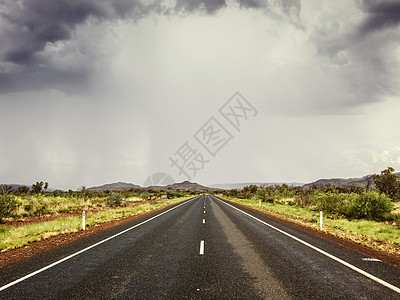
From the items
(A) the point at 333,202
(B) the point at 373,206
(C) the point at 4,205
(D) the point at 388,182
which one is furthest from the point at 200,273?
(D) the point at 388,182

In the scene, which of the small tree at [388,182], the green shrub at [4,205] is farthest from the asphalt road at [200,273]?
Answer: the small tree at [388,182]

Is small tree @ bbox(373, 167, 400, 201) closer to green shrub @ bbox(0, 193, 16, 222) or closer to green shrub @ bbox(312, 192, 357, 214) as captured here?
green shrub @ bbox(312, 192, 357, 214)

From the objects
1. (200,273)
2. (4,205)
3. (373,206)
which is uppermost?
(4,205)

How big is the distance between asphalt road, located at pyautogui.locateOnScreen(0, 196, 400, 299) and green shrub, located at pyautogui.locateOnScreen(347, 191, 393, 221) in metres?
12.6

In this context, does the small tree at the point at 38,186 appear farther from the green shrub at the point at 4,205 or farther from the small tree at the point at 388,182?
the small tree at the point at 388,182

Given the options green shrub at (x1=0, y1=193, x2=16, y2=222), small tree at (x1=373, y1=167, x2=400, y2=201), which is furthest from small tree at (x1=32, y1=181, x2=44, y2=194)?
small tree at (x1=373, y1=167, x2=400, y2=201)

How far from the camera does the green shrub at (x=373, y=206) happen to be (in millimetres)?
18484

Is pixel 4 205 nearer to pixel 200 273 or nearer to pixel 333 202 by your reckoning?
pixel 200 273

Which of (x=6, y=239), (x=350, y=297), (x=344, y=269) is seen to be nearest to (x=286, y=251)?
(x=344, y=269)

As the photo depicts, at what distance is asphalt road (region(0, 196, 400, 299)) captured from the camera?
4.79 m

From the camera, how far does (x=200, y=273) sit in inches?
235

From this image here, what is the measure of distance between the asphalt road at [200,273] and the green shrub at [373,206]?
12612mm

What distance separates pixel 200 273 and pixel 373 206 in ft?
61.0

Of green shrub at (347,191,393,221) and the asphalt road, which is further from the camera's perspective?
green shrub at (347,191,393,221)
